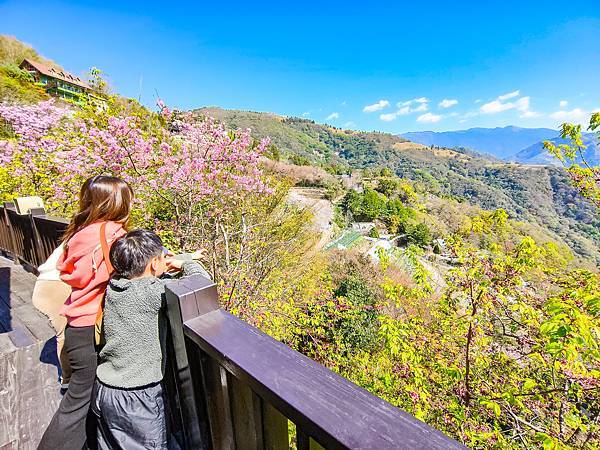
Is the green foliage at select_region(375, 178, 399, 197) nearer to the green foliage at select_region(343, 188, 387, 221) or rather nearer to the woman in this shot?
the green foliage at select_region(343, 188, 387, 221)

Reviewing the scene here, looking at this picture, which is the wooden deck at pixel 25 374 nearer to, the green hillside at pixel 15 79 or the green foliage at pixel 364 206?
the green hillside at pixel 15 79

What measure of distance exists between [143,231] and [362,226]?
22204mm

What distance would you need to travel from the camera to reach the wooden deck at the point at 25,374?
1663 mm

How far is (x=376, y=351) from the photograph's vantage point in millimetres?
→ 7238

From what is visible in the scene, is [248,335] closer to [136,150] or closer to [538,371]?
[538,371]

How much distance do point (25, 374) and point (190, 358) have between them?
1.93 meters

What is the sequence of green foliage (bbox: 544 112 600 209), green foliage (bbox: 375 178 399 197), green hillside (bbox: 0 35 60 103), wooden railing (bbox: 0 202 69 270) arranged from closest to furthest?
wooden railing (bbox: 0 202 69 270)
green foliage (bbox: 544 112 600 209)
green hillside (bbox: 0 35 60 103)
green foliage (bbox: 375 178 399 197)

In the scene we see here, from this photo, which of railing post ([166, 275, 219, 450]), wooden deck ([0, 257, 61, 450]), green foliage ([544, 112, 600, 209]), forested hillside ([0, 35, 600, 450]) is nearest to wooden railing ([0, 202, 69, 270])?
wooden deck ([0, 257, 61, 450])

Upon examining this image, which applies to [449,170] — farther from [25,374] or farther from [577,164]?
[25,374]

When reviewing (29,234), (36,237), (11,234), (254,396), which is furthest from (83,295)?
(11,234)

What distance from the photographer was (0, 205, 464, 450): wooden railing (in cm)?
52

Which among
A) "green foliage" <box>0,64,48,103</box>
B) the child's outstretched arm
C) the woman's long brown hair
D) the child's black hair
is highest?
"green foliage" <box>0,64,48,103</box>

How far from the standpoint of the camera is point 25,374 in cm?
203

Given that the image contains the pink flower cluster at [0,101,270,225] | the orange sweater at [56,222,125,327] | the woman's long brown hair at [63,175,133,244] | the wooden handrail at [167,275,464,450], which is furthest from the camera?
the pink flower cluster at [0,101,270,225]
